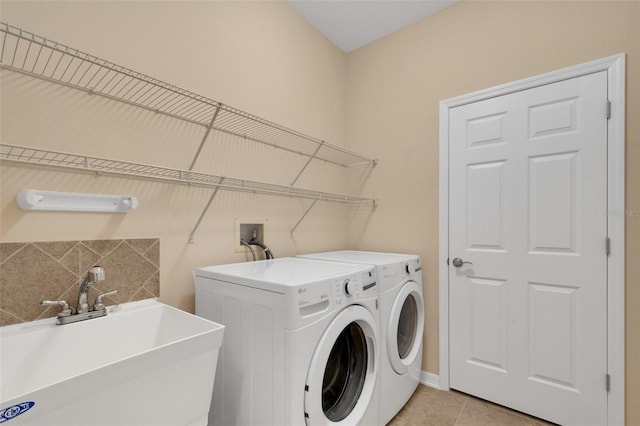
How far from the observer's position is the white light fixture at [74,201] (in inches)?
41.8

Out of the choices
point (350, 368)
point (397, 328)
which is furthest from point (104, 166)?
point (397, 328)

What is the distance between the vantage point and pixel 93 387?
76 centimetres

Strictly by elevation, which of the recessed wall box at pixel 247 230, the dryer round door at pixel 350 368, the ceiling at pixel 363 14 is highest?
the ceiling at pixel 363 14

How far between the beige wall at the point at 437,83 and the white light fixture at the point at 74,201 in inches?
71.3

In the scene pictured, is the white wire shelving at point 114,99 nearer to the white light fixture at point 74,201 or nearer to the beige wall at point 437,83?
the white light fixture at point 74,201

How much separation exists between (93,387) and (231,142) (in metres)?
1.35

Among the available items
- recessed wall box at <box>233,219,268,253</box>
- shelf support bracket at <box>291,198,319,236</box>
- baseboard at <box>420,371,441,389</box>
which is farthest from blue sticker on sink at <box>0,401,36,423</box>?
baseboard at <box>420,371,441,389</box>

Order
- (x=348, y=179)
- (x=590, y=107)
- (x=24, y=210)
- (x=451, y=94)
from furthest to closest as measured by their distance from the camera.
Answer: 1. (x=348, y=179)
2. (x=451, y=94)
3. (x=590, y=107)
4. (x=24, y=210)

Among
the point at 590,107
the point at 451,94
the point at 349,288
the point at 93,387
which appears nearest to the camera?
the point at 93,387

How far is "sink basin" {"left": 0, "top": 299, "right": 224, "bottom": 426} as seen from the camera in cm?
72

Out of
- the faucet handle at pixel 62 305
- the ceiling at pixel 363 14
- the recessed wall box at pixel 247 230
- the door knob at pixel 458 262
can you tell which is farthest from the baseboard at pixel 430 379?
the ceiling at pixel 363 14

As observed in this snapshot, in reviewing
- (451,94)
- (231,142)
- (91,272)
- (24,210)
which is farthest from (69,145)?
(451,94)

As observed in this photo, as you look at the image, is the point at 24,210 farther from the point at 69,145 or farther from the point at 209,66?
the point at 209,66

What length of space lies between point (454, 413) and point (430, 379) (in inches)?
13.2
